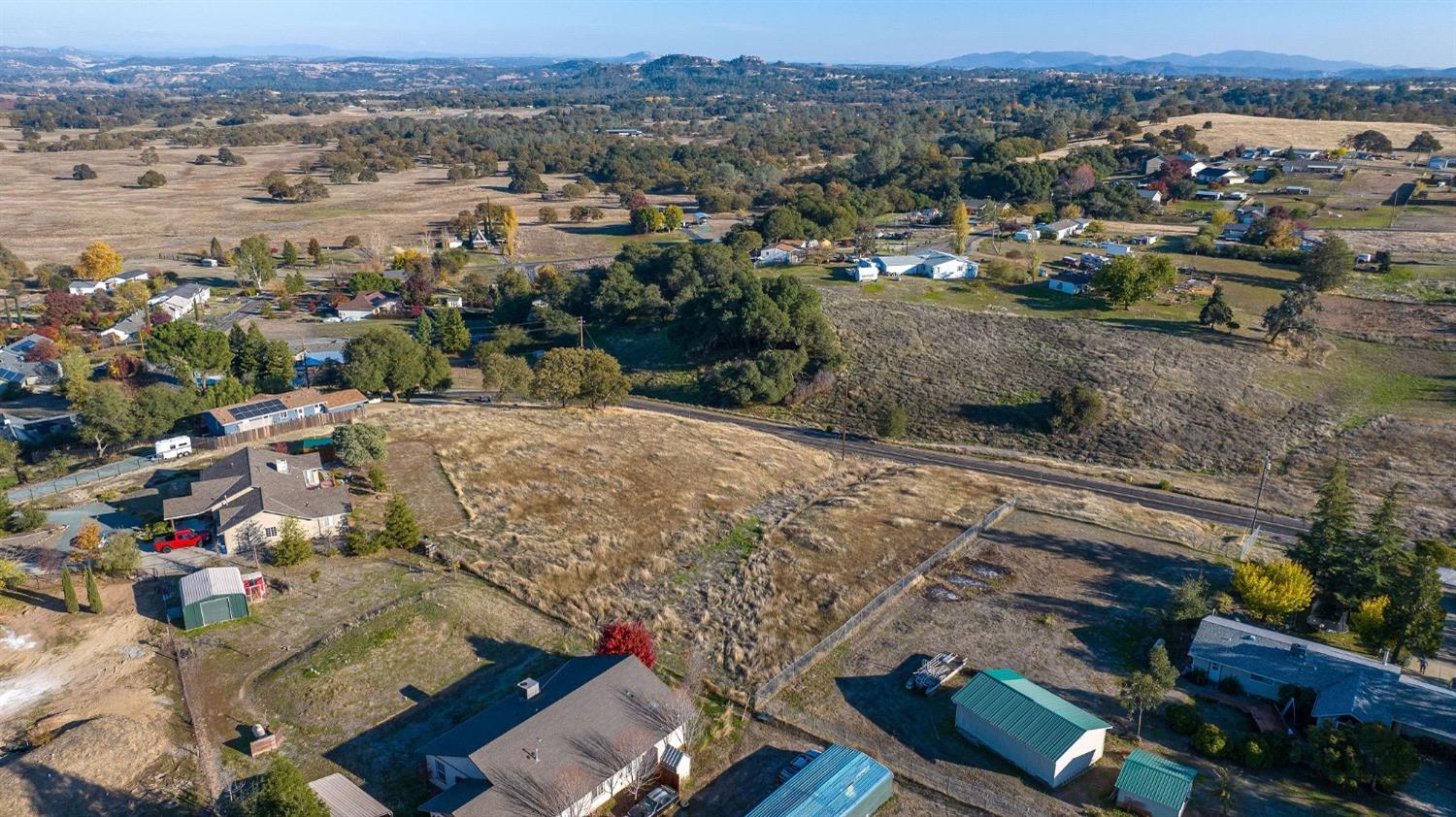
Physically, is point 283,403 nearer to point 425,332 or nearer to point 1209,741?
point 425,332

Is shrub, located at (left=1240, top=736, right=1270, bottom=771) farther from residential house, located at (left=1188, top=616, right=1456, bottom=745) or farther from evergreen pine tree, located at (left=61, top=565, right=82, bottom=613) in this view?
evergreen pine tree, located at (left=61, top=565, right=82, bottom=613)

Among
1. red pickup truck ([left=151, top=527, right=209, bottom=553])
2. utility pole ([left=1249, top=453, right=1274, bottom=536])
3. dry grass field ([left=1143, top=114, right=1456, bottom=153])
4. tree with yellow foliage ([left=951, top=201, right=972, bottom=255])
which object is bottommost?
utility pole ([left=1249, top=453, right=1274, bottom=536])

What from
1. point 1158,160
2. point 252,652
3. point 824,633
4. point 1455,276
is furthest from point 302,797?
point 1158,160

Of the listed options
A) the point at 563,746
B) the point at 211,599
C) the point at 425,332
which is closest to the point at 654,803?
the point at 563,746

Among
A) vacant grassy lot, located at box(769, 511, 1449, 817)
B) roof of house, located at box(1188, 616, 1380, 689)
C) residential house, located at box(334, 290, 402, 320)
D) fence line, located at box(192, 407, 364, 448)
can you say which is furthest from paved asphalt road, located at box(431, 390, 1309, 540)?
residential house, located at box(334, 290, 402, 320)

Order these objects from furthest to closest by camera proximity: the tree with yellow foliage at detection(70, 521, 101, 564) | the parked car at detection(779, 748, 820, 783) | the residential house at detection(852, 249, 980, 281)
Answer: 1. the residential house at detection(852, 249, 980, 281)
2. the tree with yellow foliage at detection(70, 521, 101, 564)
3. the parked car at detection(779, 748, 820, 783)

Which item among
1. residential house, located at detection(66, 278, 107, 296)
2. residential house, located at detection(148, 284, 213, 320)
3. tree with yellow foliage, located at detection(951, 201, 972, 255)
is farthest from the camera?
tree with yellow foliage, located at detection(951, 201, 972, 255)

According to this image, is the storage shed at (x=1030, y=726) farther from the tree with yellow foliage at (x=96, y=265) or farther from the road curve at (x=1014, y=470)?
the tree with yellow foliage at (x=96, y=265)
